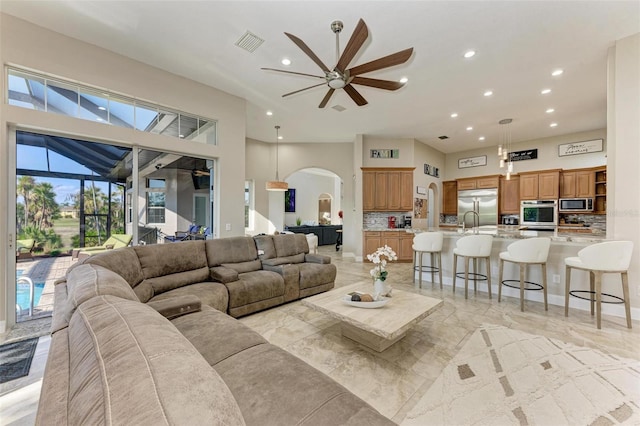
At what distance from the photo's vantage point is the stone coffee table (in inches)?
86.5

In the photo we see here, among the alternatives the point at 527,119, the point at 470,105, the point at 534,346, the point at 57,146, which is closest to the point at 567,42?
the point at 470,105

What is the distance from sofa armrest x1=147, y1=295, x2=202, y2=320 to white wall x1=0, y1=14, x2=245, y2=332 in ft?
7.55

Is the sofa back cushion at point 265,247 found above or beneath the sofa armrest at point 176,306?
above

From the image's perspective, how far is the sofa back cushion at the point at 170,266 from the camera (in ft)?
9.34

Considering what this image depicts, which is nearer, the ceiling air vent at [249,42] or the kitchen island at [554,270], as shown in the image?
the ceiling air vent at [249,42]

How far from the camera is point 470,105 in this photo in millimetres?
5059

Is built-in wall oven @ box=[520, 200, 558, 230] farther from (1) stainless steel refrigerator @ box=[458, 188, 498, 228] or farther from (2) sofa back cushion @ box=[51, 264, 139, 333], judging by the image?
(2) sofa back cushion @ box=[51, 264, 139, 333]

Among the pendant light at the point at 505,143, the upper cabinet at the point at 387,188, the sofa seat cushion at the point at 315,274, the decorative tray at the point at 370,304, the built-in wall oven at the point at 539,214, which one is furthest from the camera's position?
the upper cabinet at the point at 387,188

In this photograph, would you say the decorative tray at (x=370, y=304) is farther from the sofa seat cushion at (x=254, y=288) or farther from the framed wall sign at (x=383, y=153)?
the framed wall sign at (x=383, y=153)

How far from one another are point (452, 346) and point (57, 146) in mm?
5205

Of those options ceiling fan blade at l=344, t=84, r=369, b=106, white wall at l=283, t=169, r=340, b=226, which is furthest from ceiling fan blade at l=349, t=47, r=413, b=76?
white wall at l=283, t=169, r=340, b=226

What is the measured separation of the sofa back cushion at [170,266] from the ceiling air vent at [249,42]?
8.69ft

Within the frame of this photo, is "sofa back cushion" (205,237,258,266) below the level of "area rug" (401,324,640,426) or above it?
above

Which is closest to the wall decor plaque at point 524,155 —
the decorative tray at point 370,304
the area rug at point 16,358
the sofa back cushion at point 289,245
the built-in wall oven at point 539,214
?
the built-in wall oven at point 539,214
